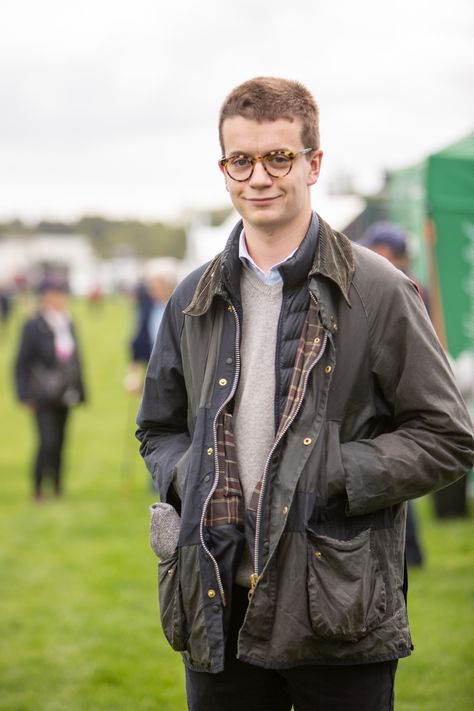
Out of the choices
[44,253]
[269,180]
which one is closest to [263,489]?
[269,180]

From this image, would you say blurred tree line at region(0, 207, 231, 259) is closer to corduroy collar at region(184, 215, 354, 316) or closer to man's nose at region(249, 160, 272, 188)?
corduroy collar at region(184, 215, 354, 316)

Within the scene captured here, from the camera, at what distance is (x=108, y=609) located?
6613 millimetres

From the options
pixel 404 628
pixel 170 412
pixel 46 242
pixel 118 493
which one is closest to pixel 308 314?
pixel 170 412

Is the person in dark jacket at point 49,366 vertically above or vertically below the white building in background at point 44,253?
below

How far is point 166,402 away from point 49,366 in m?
7.64

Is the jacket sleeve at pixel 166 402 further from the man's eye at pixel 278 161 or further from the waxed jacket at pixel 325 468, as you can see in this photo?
the man's eye at pixel 278 161

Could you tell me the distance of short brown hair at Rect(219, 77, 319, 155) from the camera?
255cm

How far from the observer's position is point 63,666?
5527 millimetres

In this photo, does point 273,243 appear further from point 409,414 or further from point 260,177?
point 409,414

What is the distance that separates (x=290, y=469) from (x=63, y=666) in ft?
11.5

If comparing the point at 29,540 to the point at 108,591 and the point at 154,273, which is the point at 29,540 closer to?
the point at 108,591

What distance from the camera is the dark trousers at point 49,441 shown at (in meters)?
10.6

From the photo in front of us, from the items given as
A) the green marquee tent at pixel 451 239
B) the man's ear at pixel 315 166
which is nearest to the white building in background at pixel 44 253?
the green marquee tent at pixel 451 239

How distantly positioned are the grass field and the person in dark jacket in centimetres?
91
